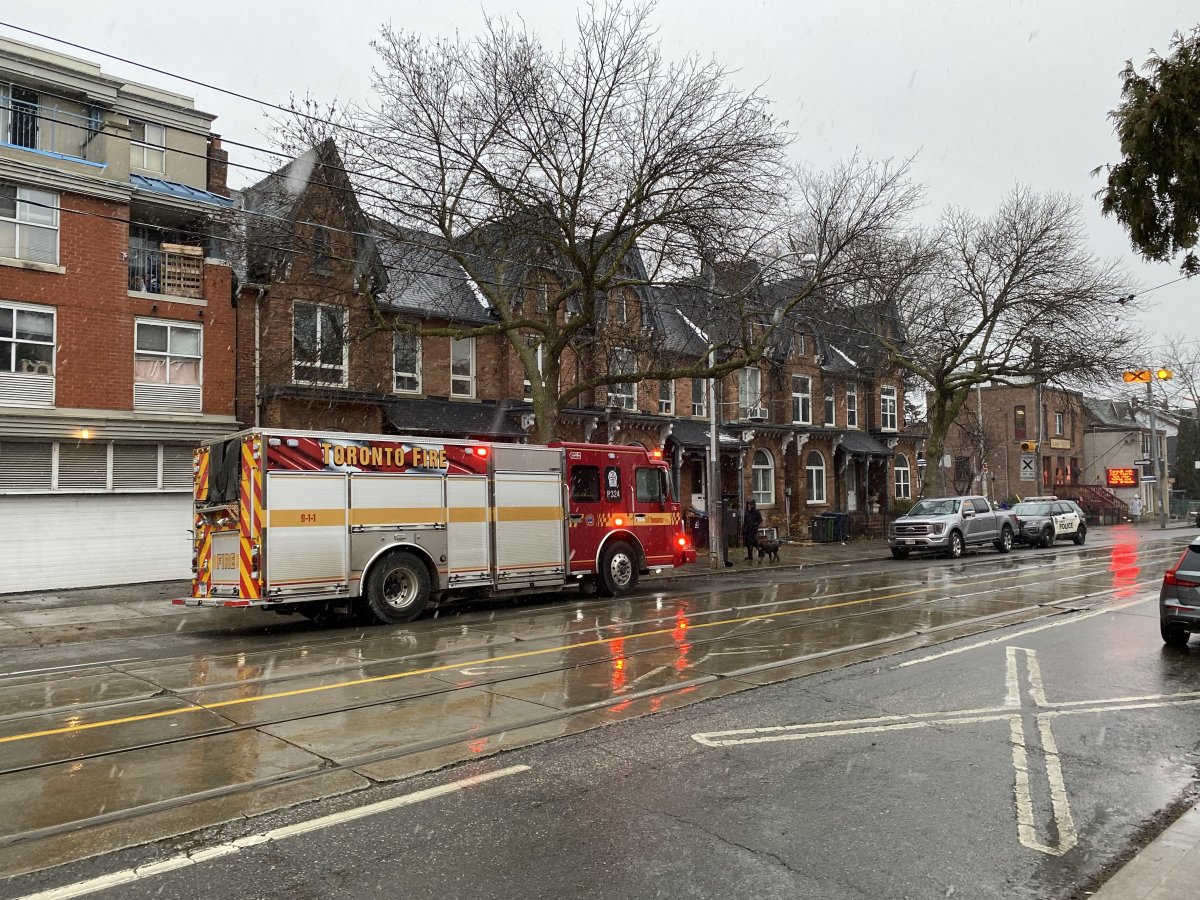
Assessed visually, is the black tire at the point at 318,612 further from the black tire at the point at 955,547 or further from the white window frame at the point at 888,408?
the white window frame at the point at 888,408

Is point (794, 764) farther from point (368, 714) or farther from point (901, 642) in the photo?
point (901, 642)

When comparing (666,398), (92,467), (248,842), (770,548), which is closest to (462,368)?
(666,398)

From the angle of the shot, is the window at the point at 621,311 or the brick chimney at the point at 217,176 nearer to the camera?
the brick chimney at the point at 217,176

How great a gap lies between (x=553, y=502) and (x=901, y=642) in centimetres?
697

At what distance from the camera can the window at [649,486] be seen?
1705 cm

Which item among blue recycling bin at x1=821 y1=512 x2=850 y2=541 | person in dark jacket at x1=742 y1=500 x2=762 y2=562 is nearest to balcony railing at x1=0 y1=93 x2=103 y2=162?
person in dark jacket at x1=742 y1=500 x2=762 y2=562

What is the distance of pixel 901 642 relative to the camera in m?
10.3

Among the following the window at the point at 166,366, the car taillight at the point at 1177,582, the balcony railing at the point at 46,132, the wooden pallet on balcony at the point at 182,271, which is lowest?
the car taillight at the point at 1177,582

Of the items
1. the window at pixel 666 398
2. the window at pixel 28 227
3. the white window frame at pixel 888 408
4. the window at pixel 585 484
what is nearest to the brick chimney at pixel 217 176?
the window at pixel 28 227

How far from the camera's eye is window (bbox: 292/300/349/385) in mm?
19719

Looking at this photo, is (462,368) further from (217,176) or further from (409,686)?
(409,686)

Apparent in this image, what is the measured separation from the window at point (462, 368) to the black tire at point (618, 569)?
9510 millimetres

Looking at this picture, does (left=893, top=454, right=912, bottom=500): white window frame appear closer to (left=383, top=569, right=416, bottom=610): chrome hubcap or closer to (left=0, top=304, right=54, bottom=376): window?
(left=383, top=569, right=416, bottom=610): chrome hubcap

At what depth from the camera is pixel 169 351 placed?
19.4 meters
